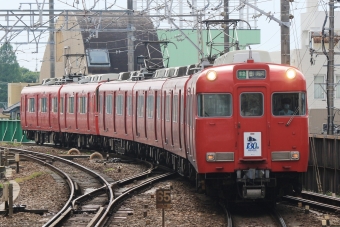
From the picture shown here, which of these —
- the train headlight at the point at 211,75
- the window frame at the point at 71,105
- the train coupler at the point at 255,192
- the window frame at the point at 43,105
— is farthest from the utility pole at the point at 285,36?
the window frame at the point at 43,105

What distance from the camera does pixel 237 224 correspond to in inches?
518

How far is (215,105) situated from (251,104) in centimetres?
57

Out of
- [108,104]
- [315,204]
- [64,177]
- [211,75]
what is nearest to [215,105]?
[211,75]

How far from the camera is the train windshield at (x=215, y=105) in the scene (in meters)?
14.2

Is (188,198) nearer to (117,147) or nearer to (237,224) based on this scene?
(237,224)

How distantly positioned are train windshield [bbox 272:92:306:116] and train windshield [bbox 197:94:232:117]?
74cm

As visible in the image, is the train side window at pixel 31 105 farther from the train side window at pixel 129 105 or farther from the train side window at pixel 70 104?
the train side window at pixel 129 105

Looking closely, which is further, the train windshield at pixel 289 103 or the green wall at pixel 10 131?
the green wall at pixel 10 131

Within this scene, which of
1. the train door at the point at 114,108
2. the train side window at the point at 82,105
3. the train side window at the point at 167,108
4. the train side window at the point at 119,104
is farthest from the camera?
the train side window at the point at 82,105

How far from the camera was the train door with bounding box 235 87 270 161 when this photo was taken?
46.0ft

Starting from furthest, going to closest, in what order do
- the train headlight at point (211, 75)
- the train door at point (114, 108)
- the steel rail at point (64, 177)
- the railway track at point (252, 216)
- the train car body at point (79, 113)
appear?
the train car body at point (79, 113), the train door at point (114, 108), the train headlight at point (211, 75), the steel rail at point (64, 177), the railway track at point (252, 216)

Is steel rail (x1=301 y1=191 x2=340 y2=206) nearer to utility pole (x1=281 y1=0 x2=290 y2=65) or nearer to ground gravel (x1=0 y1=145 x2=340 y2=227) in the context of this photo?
ground gravel (x1=0 y1=145 x2=340 y2=227)

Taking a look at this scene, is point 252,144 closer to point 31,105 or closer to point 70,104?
point 70,104

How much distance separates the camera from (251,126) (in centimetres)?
1412
